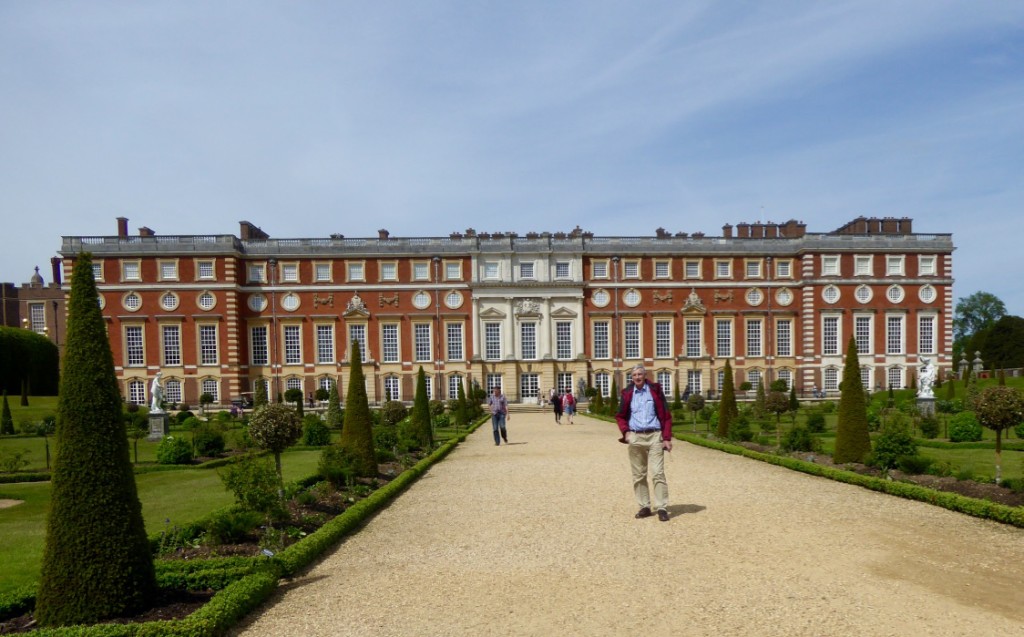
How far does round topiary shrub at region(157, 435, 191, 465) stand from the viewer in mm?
15102

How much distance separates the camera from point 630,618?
4.90m

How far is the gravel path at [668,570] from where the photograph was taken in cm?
485

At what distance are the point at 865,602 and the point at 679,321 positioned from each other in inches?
1421

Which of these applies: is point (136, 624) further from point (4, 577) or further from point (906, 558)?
point (906, 558)

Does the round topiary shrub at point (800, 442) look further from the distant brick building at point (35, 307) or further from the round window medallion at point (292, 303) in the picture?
the distant brick building at point (35, 307)

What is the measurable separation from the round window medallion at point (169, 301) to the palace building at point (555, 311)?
0.33 ft

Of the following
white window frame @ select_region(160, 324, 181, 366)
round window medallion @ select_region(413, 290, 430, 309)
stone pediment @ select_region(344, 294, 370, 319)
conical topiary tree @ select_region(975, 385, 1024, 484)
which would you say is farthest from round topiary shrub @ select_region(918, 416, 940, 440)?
white window frame @ select_region(160, 324, 181, 366)

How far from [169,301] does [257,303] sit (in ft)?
15.3

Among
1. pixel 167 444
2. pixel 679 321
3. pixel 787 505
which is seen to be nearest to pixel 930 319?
pixel 679 321

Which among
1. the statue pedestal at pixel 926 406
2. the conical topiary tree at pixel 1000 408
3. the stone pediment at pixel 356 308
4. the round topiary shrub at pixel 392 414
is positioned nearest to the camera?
the conical topiary tree at pixel 1000 408

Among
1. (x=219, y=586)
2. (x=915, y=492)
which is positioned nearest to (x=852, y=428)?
(x=915, y=492)

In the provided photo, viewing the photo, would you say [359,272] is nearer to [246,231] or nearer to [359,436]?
[246,231]

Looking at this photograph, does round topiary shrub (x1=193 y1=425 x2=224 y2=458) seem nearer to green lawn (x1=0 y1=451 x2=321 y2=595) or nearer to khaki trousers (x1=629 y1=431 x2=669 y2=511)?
green lawn (x1=0 y1=451 x2=321 y2=595)

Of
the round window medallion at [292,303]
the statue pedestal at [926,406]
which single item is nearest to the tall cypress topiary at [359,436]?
the statue pedestal at [926,406]
